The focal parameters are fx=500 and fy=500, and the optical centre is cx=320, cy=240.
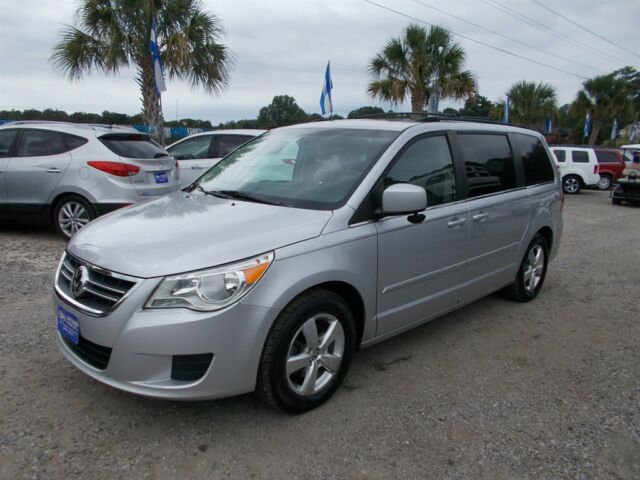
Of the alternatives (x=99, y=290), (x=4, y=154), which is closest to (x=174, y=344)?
(x=99, y=290)

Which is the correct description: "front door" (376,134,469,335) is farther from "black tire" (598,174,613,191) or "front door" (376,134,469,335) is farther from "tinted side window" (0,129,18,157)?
"black tire" (598,174,613,191)

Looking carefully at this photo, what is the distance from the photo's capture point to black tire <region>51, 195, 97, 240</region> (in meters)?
6.50

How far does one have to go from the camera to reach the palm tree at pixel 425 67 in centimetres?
1770

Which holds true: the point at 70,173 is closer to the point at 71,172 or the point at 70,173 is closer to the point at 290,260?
the point at 71,172

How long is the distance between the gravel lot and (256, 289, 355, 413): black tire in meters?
0.12

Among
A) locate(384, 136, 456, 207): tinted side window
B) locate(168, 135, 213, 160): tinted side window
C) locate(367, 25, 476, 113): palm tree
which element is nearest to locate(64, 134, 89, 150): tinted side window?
locate(168, 135, 213, 160): tinted side window

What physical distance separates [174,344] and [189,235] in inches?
23.9

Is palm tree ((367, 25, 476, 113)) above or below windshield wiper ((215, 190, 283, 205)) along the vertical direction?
above

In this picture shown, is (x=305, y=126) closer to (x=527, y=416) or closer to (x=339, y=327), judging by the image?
(x=339, y=327)

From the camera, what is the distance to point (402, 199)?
9.70 ft

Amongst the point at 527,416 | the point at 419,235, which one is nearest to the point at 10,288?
the point at 419,235

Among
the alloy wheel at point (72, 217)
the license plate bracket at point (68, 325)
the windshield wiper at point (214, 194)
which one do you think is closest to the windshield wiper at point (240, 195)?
the windshield wiper at point (214, 194)

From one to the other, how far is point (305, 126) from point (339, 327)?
70.8 inches

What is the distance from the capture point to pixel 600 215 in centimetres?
1246
